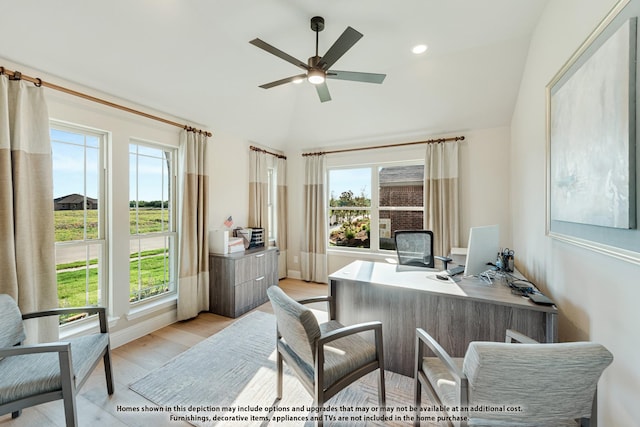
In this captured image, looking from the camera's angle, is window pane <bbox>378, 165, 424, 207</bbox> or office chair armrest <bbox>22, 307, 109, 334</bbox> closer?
office chair armrest <bbox>22, 307, 109, 334</bbox>

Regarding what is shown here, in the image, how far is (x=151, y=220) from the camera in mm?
2973

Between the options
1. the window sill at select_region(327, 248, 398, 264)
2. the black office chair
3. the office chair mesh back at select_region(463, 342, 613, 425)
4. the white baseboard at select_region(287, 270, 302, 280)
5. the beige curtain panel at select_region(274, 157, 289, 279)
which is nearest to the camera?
the office chair mesh back at select_region(463, 342, 613, 425)

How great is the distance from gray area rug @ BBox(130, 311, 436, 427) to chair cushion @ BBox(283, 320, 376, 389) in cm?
46

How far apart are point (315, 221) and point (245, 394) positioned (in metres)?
3.08

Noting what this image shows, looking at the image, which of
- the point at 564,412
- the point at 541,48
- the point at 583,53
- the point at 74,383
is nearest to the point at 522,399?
the point at 564,412

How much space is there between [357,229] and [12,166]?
4.11 m

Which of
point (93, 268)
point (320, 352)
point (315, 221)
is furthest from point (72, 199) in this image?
point (315, 221)

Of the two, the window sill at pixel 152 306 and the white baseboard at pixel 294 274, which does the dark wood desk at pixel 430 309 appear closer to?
the window sill at pixel 152 306

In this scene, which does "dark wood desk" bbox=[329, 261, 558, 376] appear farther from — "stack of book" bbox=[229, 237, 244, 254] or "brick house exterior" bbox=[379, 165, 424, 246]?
"brick house exterior" bbox=[379, 165, 424, 246]

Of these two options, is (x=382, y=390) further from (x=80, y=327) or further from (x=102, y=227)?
(x=102, y=227)

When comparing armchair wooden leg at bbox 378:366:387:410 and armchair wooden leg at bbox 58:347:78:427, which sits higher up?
armchair wooden leg at bbox 58:347:78:427

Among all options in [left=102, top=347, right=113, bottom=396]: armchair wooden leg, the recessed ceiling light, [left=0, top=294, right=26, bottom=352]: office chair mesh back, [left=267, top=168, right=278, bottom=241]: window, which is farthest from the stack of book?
the recessed ceiling light

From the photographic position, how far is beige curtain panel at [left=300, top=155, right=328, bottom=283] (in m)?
4.64

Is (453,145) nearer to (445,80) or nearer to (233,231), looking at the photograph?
(445,80)
